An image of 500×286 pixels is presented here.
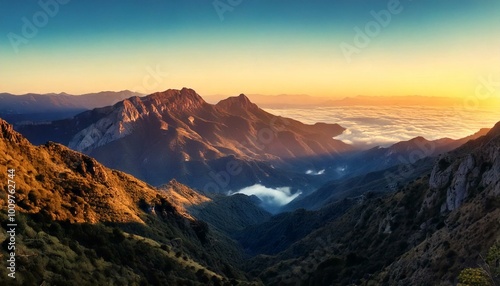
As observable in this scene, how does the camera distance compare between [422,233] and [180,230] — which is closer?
[422,233]

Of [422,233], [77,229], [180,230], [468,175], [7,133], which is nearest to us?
[77,229]

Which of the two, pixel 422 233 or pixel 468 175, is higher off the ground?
pixel 468 175

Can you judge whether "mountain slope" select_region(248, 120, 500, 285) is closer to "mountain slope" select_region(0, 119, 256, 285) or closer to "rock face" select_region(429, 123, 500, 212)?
"rock face" select_region(429, 123, 500, 212)

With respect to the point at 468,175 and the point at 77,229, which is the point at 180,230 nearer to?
the point at 77,229

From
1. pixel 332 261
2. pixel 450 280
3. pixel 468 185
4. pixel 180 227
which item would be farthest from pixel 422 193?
pixel 180 227

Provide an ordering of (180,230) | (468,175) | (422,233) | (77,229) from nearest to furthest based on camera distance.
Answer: (77,229) → (468,175) → (422,233) → (180,230)

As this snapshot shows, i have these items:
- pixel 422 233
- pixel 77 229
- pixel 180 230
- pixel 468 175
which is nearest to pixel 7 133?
pixel 77 229

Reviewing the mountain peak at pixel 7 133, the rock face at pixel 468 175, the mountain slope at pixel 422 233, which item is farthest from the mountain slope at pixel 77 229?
the rock face at pixel 468 175

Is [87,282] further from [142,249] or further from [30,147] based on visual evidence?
[30,147]
